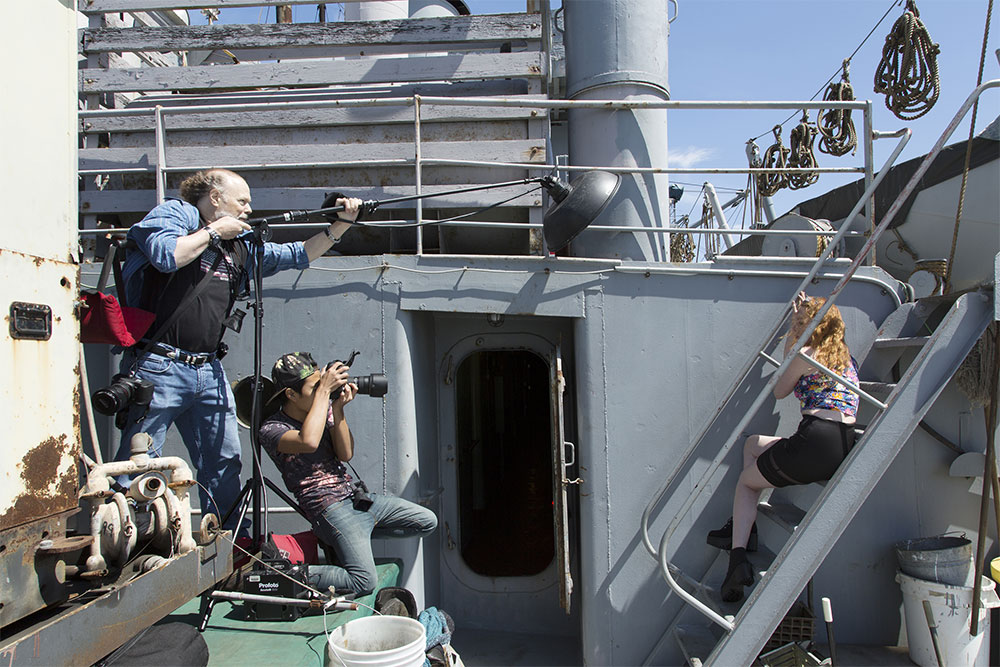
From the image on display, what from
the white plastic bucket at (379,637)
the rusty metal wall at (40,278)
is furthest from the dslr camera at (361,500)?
the rusty metal wall at (40,278)

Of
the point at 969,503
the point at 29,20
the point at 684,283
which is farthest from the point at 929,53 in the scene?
the point at 29,20

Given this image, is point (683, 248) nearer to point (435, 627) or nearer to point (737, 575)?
point (737, 575)

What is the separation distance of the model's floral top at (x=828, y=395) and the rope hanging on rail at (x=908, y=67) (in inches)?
125

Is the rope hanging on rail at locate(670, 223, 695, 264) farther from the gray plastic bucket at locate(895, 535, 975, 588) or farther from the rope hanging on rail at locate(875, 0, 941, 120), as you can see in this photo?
the gray plastic bucket at locate(895, 535, 975, 588)

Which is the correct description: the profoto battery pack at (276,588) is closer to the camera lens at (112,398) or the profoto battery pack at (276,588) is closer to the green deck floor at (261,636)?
the green deck floor at (261,636)

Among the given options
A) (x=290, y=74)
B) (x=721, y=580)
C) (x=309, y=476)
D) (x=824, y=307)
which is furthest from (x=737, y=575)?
(x=290, y=74)

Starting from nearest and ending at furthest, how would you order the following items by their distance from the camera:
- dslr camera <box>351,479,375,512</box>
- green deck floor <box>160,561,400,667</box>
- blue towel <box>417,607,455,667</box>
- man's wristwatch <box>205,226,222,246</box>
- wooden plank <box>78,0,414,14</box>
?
green deck floor <box>160,561,400,667</box> < man's wristwatch <box>205,226,222,246</box> < blue towel <box>417,607,455,667</box> < dslr camera <box>351,479,375,512</box> < wooden plank <box>78,0,414,14</box>

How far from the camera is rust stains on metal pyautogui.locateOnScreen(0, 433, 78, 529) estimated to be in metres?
1.88

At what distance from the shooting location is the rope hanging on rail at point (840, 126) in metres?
6.94

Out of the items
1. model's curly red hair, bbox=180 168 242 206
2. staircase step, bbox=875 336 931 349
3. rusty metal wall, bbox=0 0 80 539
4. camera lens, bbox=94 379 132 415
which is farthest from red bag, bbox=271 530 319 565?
staircase step, bbox=875 336 931 349

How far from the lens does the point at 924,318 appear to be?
4164mm

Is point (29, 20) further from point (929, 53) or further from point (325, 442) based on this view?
point (929, 53)

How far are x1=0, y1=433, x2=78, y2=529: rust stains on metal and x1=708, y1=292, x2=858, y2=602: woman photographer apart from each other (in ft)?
11.1

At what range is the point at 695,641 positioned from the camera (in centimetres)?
410
